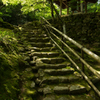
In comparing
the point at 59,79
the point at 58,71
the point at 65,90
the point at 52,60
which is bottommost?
the point at 65,90

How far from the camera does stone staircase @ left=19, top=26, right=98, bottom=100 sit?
8.30ft

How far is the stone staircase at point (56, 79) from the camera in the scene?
8.30 ft

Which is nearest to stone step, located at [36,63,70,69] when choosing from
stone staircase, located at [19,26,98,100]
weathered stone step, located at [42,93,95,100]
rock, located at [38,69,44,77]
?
stone staircase, located at [19,26,98,100]

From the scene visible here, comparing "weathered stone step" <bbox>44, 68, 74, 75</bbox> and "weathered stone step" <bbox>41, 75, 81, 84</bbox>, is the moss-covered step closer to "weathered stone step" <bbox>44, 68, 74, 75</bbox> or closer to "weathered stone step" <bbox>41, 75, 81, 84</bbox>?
"weathered stone step" <bbox>41, 75, 81, 84</bbox>

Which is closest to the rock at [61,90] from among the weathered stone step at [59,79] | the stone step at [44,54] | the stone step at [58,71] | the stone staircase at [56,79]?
the stone staircase at [56,79]

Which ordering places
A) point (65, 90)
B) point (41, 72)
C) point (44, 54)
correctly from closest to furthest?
1. point (65, 90)
2. point (41, 72)
3. point (44, 54)

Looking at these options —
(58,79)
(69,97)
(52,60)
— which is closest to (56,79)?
(58,79)

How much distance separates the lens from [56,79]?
2898mm

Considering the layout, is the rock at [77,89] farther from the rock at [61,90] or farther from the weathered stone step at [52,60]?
the weathered stone step at [52,60]

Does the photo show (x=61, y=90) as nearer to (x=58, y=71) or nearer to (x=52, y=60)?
(x=58, y=71)

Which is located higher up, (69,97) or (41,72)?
(41,72)

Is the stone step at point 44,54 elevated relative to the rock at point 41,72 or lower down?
elevated

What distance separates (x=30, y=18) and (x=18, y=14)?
2.03 meters

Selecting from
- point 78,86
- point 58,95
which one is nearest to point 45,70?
point 58,95
